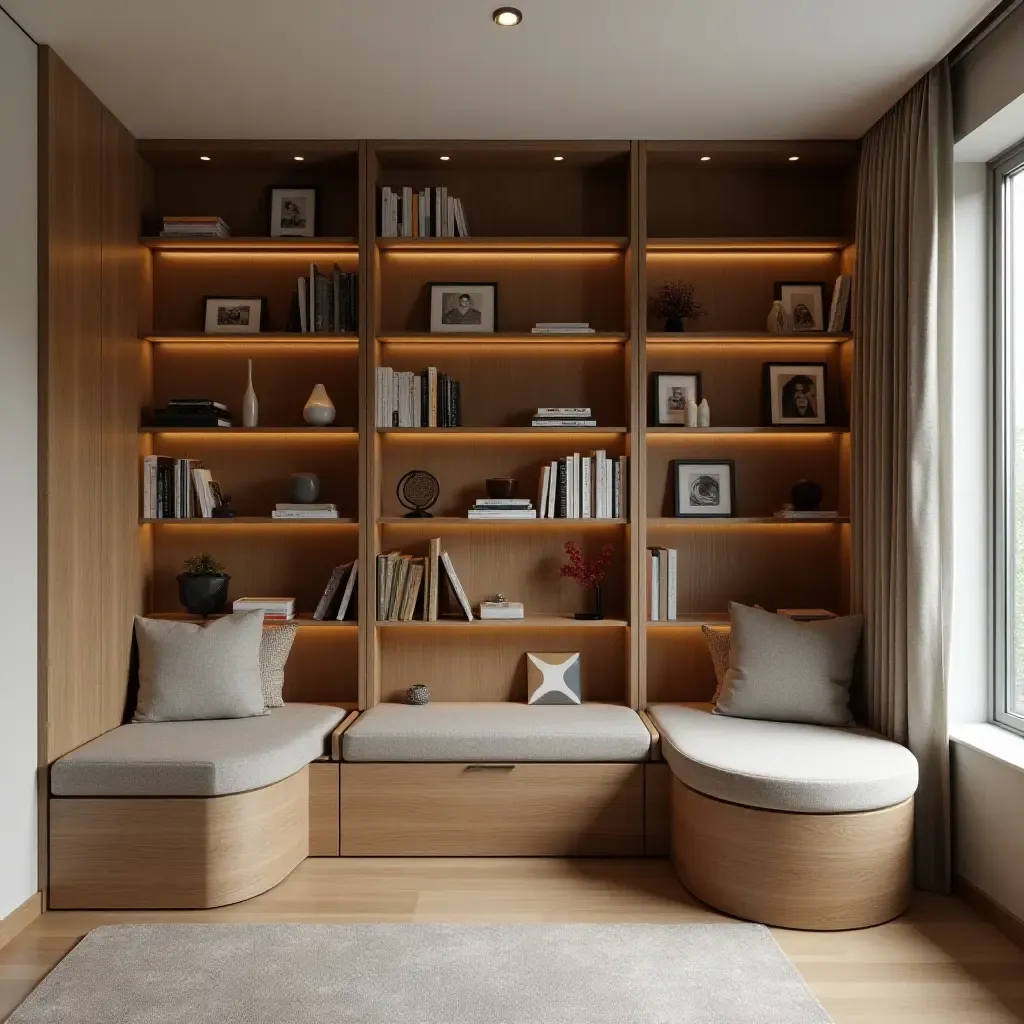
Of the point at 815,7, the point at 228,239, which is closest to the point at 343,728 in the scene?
the point at 228,239

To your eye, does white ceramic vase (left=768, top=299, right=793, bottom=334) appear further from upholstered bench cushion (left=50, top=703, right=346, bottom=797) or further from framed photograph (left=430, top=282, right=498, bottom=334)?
upholstered bench cushion (left=50, top=703, right=346, bottom=797)

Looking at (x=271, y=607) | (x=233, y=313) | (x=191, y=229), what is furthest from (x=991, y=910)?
(x=191, y=229)

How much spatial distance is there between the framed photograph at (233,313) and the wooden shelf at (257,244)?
219 mm

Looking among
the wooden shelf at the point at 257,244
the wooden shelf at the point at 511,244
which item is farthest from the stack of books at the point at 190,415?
the wooden shelf at the point at 511,244

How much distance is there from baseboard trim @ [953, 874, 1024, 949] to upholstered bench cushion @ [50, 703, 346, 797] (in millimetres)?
2289

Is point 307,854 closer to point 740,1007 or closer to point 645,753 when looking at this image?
point 645,753

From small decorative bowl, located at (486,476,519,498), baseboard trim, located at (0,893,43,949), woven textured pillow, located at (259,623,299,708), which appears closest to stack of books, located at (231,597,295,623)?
woven textured pillow, located at (259,623,299,708)

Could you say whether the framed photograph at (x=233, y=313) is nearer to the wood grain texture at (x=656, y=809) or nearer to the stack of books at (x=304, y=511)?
the stack of books at (x=304, y=511)

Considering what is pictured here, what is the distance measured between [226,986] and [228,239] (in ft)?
9.21

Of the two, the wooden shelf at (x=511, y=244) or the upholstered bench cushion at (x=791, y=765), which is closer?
the upholstered bench cushion at (x=791, y=765)

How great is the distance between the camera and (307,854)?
3.49 metres

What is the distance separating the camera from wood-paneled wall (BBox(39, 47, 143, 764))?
3.08 meters

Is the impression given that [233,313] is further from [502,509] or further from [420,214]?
[502,509]

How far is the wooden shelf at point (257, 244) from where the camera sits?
3918 mm
